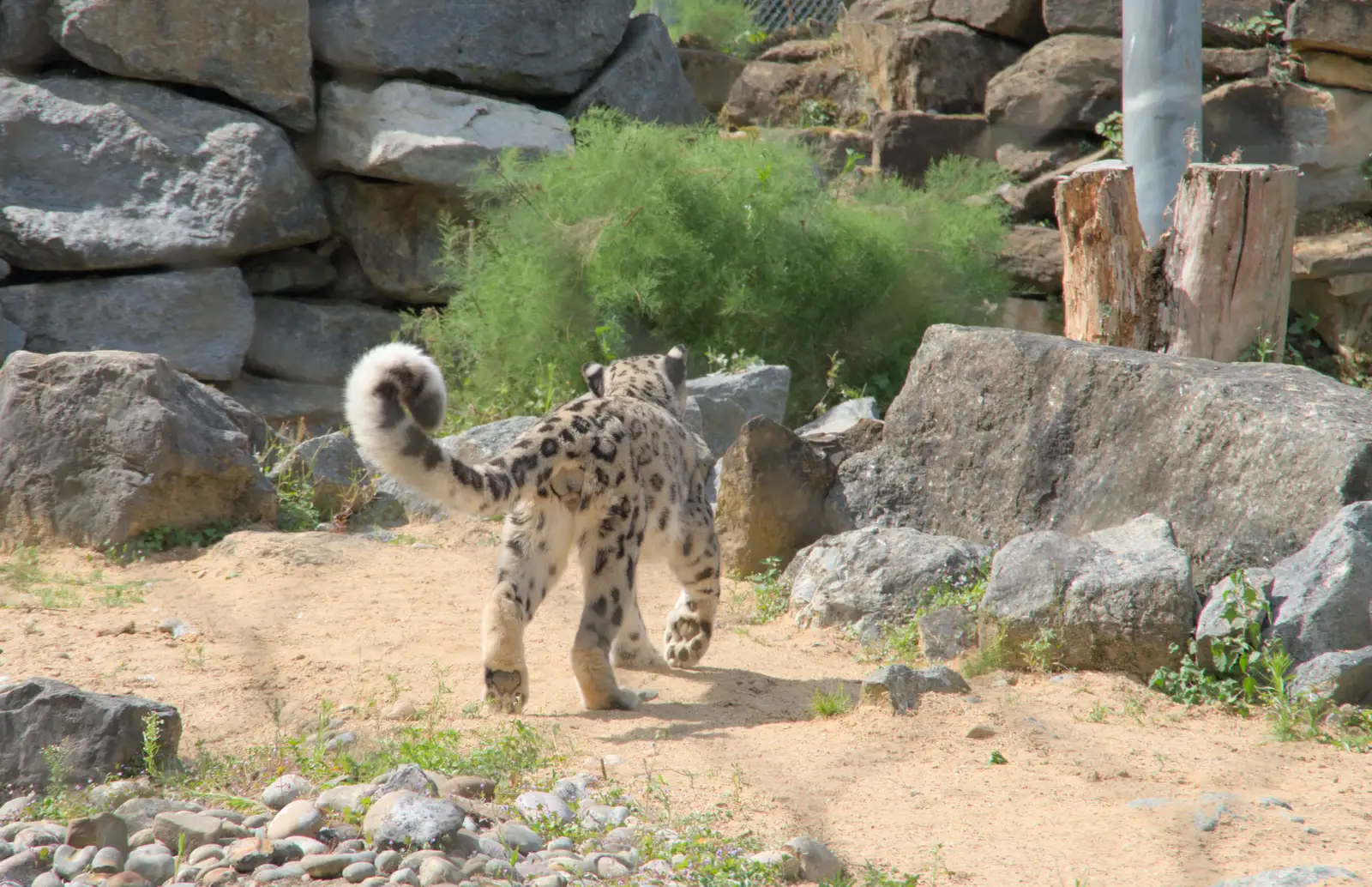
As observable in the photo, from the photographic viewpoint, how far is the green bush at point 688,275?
30.9ft

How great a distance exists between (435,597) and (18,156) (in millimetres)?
6491

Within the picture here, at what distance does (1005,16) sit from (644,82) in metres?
3.46

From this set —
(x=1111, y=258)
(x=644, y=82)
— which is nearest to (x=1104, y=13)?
(x=644, y=82)

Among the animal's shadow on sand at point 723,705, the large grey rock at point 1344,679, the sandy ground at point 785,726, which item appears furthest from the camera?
the animal's shadow on sand at point 723,705

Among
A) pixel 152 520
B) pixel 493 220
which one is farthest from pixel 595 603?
pixel 493 220

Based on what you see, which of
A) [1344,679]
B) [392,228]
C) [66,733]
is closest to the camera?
[66,733]

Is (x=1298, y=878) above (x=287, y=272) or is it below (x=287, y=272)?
below

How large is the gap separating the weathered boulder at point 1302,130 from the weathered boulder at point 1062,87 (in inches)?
35.1

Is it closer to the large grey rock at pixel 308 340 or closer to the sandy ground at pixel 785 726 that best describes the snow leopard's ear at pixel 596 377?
the sandy ground at pixel 785 726

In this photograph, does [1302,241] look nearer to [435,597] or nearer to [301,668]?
[435,597]

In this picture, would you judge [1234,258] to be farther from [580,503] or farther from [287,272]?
[287,272]

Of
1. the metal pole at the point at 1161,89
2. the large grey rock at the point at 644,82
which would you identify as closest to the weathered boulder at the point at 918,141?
the large grey rock at the point at 644,82

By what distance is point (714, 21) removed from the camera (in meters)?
15.4

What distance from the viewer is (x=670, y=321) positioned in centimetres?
971
